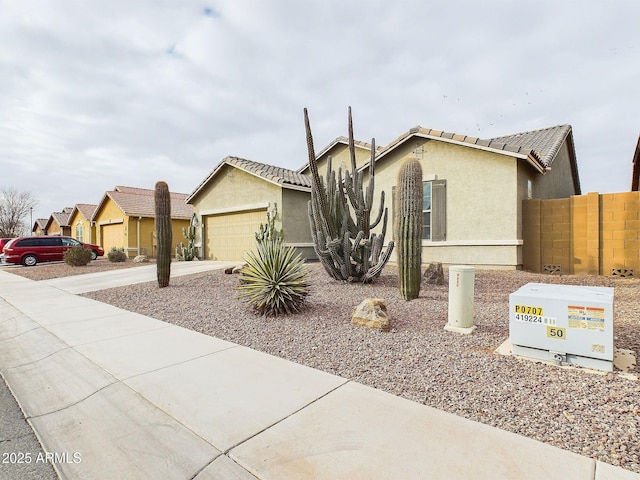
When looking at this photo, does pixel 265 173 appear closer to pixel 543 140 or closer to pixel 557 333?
pixel 543 140

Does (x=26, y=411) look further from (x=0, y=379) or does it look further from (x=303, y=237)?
(x=303, y=237)

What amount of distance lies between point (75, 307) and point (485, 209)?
38.6 ft

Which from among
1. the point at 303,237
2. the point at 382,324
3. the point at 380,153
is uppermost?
the point at 380,153

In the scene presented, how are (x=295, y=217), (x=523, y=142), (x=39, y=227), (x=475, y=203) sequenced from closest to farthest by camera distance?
1. (x=475, y=203)
2. (x=523, y=142)
3. (x=295, y=217)
4. (x=39, y=227)

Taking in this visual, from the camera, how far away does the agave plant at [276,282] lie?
6418mm

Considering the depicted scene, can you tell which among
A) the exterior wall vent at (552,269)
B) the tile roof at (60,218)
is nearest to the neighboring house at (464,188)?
the exterior wall vent at (552,269)

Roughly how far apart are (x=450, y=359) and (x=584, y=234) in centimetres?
893

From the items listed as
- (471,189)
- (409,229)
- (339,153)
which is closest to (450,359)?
(409,229)

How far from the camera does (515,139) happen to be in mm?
15516

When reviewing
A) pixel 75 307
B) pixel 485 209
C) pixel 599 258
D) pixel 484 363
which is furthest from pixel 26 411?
pixel 599 258

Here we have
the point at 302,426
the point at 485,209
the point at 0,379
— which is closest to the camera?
the point at 302,426

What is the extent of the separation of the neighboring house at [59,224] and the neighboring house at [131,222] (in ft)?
47.5

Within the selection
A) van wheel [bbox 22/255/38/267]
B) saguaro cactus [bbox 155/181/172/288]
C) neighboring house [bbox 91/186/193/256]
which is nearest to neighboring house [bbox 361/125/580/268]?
saguaro cactus [bbox 155/181/172/288]

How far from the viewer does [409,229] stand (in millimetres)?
6895
